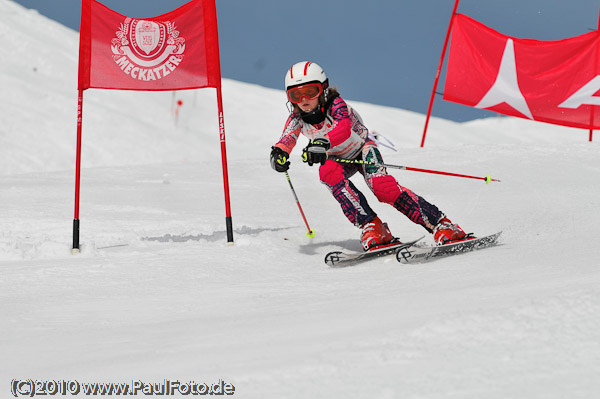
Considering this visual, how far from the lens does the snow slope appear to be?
200 centimetres

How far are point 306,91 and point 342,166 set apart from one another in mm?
624

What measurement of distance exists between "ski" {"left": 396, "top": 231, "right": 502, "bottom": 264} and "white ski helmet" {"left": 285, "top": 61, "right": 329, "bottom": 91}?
4.40 feet

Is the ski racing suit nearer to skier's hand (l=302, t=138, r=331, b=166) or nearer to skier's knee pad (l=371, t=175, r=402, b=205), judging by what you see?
skier's knee pad (l=371, t=175, r=402, b=205)

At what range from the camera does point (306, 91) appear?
474 centimetres

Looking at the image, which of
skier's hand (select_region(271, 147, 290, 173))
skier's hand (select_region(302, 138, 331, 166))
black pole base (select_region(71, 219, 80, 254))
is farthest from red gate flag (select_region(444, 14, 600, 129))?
black pole base (select_region(71, 219, 80, 254))

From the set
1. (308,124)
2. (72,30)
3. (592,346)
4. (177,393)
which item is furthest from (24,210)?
(72,30)

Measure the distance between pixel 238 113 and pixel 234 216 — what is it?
25.6m

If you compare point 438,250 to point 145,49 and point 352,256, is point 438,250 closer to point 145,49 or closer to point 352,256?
point 352,256

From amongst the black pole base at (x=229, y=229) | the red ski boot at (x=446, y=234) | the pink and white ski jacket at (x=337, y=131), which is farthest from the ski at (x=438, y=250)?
the black pole base at (x=229, y=229)

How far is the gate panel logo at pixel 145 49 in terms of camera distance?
5.33 metres

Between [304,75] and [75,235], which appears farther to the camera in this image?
[75,235]

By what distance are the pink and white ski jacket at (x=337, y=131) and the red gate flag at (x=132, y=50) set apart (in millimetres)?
1111

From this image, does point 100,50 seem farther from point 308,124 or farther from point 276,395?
point 276,395

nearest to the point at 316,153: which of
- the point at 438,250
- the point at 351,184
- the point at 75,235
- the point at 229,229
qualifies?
the point at 351,184
